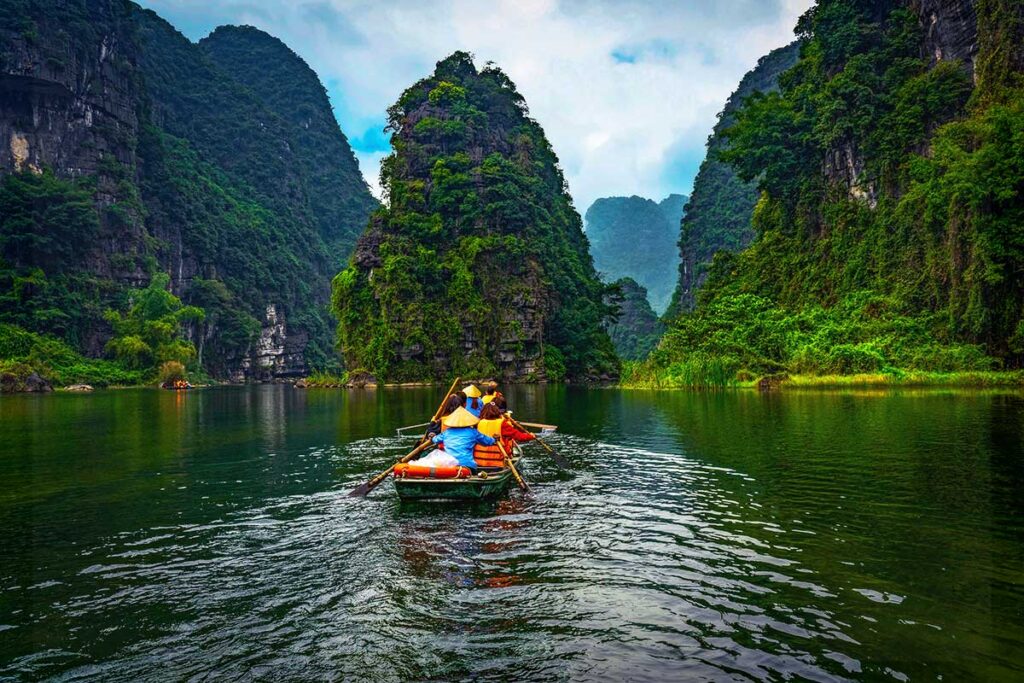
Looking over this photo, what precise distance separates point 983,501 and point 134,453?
67.0 ft

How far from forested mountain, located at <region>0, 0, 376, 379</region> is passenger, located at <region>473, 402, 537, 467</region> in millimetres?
76804

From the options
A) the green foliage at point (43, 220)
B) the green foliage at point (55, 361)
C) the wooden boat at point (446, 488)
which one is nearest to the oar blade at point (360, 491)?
the wooden boat at point (446, 488)

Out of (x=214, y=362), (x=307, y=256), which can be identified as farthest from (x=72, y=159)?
(x=307, y=256)

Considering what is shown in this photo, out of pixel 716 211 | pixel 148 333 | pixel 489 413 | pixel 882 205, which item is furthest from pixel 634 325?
pixel 489 413

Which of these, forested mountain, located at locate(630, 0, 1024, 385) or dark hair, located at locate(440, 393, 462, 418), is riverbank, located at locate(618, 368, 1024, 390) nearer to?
forested mountain, located at locate(630, 0, 1024, 385)

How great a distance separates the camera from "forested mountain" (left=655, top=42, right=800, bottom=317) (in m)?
105

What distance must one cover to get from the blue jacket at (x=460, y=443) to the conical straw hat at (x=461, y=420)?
0.38 ft

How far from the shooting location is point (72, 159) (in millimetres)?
89188

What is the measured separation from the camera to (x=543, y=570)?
25.0ft

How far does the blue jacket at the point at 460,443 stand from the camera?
11547 millimetres

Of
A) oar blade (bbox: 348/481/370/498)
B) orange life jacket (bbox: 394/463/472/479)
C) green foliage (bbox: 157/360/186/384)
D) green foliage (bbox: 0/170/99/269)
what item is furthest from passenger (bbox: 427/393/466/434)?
green foliage (bbox: 0/170/99/269)

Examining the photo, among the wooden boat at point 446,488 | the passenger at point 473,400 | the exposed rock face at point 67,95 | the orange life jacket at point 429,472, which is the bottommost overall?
the wooden boat at point 446,488

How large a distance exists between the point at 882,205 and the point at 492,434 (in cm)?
4911

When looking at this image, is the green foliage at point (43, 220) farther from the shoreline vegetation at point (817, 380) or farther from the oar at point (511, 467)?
the oar at point (511, 467)
